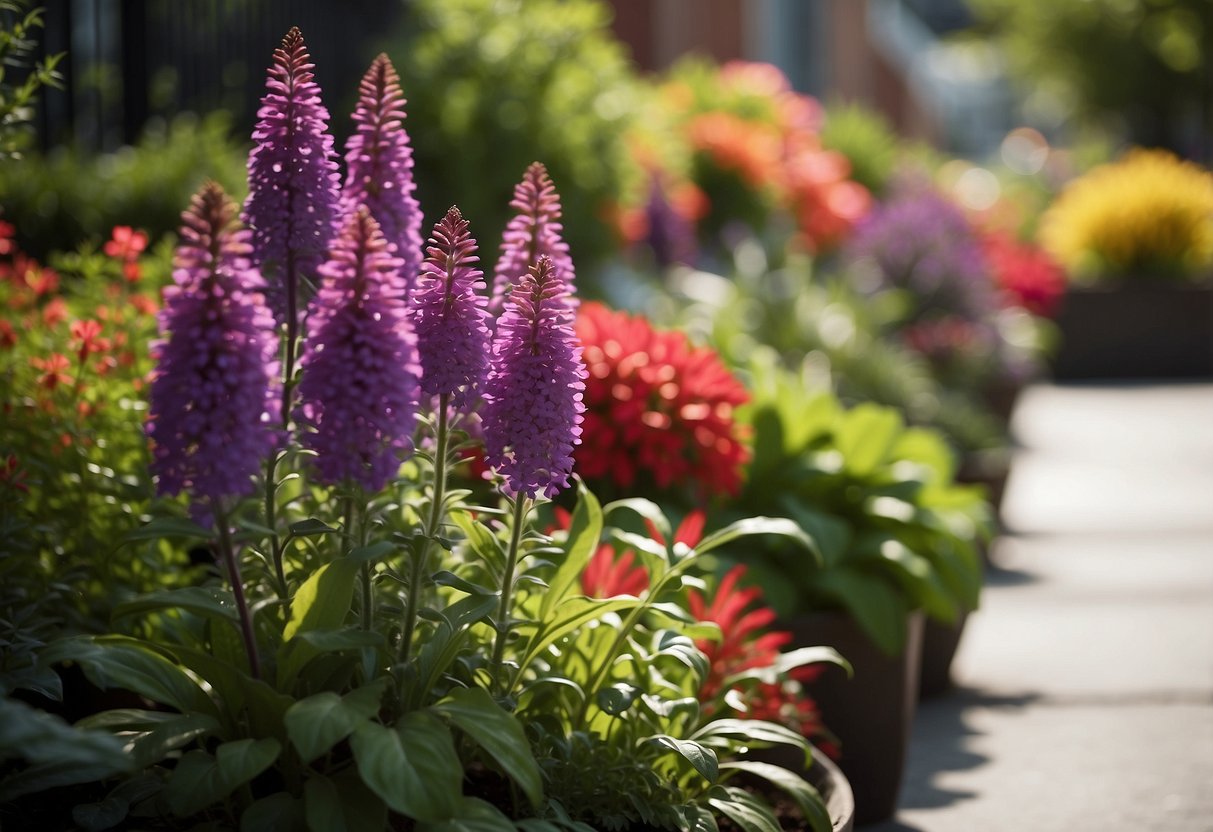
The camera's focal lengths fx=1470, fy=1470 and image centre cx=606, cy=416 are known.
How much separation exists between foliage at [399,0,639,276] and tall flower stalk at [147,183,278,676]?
4.15 m

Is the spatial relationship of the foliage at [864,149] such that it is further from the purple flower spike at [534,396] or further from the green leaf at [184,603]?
the green leaf at [184,603]

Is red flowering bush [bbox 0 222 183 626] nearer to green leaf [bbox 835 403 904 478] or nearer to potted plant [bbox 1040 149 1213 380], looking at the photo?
green leaf [bbox 835 403 904 478]

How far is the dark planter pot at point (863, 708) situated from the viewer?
340 centimetres

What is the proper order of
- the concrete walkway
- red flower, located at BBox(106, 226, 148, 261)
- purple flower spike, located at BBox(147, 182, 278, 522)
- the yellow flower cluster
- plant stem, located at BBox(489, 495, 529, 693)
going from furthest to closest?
the yellow flower cluster < the concrete walkway < red flower, located at BBox(106, 226, 148, 261) < plant stem, located at BBox(489, 495, 529, 693) < purple flower spike, located at BBox(147, 182, 278, 522)

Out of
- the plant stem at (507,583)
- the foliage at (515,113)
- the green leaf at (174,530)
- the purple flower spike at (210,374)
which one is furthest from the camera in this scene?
the foliage at (515,113)

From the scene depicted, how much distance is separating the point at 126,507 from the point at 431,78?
3.71 metres

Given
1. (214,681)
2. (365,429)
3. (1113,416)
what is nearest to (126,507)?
(214,681)

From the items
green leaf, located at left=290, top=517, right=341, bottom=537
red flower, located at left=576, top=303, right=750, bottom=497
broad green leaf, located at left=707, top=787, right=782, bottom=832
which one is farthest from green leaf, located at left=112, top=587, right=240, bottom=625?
red flower, located at left=576, top=303, right=750, bottom=497

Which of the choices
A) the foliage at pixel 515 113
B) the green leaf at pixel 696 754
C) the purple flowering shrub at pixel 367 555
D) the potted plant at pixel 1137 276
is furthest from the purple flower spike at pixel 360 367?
the potted plant at pixel 1137 276

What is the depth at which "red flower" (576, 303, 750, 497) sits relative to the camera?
3.43m

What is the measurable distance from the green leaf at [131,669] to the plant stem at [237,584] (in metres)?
0.13

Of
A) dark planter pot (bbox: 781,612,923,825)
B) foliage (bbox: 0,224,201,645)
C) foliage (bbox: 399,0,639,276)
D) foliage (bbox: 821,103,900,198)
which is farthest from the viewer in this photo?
foliage (bbox: 821,103,900,198)

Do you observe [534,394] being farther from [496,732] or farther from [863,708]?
[863,708]

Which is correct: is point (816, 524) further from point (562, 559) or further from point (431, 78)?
point (431, 78)
